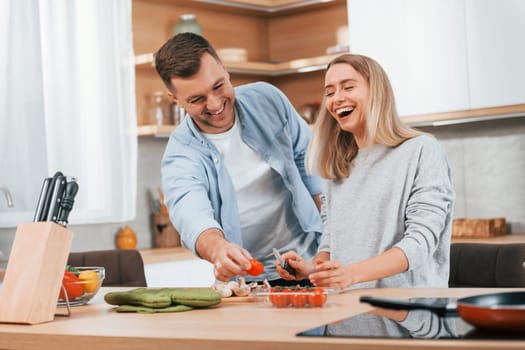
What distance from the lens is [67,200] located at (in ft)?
6.82

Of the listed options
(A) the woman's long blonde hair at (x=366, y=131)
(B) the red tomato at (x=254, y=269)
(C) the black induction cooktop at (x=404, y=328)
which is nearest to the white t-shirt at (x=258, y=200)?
(A) the woman's long blonde hair at (x=366, y=131)

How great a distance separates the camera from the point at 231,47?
5770mm

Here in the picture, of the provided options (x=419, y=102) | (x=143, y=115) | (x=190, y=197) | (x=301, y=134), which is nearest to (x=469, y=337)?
(x=190, y=197)

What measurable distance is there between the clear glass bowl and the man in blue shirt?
0.38 metres

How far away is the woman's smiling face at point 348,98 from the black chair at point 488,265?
1.51 ft

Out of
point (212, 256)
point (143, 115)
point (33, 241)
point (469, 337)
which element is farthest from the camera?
point (143, 115)

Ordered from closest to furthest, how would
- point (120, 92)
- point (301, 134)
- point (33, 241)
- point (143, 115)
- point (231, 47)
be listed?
point (33, 241)
point (301, 134)
point (120, 92)
point (143, 115)
point (231, 47)

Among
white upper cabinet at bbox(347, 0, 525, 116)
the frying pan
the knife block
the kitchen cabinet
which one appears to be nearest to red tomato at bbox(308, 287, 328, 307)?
the frying pan

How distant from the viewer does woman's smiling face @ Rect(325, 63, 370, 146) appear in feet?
8.39

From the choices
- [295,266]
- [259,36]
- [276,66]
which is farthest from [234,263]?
[259,36]

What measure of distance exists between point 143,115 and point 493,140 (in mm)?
2010

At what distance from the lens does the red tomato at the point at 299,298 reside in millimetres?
1990

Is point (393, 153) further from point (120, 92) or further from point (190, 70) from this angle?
point (120, 92)

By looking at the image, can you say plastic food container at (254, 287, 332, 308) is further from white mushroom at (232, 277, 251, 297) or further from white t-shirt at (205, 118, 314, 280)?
white t-shirt at (205, 118, 314, 280)
